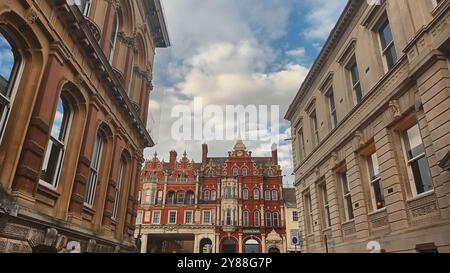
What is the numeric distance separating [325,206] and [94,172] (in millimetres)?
12050

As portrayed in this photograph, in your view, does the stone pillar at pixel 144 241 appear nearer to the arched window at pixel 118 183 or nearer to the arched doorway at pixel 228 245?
the arched doorway at pixel 228 245

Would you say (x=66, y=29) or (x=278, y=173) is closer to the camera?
(x=66, y=29)

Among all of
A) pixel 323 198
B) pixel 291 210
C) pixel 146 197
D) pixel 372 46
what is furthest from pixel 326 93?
pixel 146 197

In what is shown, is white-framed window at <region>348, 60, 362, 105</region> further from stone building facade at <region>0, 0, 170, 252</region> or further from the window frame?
the window frame

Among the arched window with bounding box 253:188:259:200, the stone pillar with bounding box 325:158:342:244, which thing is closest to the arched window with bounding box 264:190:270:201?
the arched window with bounding box 253:188:259:200

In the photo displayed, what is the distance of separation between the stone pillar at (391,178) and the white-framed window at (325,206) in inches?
217

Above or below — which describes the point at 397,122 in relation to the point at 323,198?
above

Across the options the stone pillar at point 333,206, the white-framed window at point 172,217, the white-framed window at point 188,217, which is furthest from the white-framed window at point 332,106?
the white-framed window at point 172,217

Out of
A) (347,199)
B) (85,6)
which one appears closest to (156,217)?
(347,199)

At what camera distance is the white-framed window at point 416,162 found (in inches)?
356

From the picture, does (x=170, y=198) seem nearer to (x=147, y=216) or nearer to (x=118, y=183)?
(x=147, y=216)
